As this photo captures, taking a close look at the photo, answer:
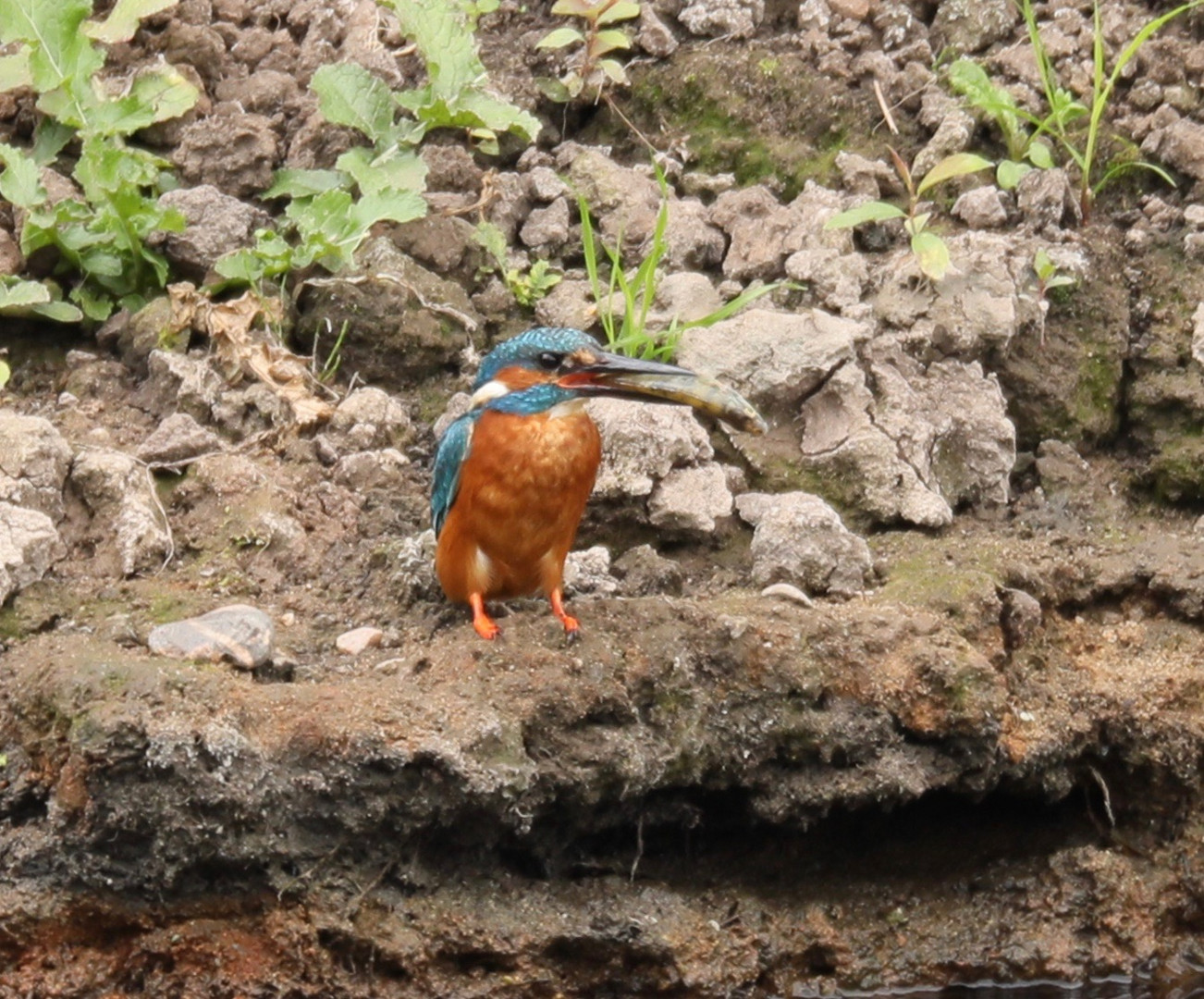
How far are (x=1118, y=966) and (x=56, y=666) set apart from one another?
2.59 m

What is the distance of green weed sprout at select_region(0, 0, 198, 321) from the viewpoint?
5414 mm

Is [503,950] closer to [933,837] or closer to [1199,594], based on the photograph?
[933,837]

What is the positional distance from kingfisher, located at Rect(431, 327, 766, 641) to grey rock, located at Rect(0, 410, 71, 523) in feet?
3.49

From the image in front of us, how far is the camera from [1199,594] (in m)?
4.59

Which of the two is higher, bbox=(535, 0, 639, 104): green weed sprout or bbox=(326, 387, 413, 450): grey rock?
bbox=(535, 0, 639, 104): green weed sprout

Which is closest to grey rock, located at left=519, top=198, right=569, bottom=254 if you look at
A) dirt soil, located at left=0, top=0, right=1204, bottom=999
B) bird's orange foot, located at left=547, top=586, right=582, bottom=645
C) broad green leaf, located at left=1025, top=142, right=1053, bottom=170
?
dirt soil, located at left=0, top=0, right=1204, bottom=999

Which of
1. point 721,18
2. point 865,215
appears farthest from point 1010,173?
point 721,18

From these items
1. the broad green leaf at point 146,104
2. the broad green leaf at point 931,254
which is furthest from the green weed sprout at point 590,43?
the broad green leaf at point 931,254

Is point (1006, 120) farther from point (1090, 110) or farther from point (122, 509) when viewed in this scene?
point (122, 509)

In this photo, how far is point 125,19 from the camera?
231 inches

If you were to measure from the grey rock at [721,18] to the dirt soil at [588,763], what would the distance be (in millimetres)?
1981

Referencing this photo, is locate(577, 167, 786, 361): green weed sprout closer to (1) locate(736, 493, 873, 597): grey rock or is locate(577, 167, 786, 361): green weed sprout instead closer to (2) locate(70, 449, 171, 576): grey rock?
(1) locate(736, 493, 873, 597): grey rock

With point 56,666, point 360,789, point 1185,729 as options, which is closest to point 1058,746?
point 1185,729

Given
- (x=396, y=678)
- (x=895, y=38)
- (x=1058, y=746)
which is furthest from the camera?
(x=895, y=38)
